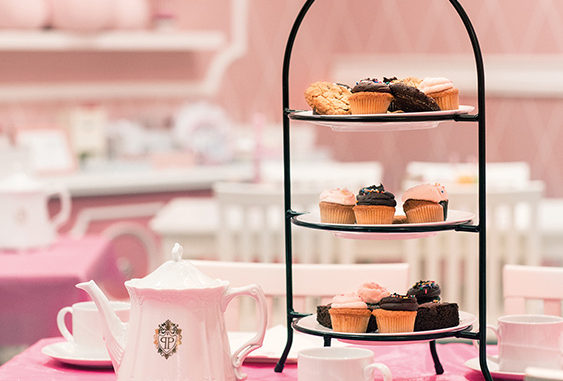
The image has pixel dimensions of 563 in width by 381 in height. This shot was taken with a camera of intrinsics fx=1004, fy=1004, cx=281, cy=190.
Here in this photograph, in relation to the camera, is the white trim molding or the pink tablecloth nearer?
the pink tablecloth

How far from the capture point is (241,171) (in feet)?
14.4

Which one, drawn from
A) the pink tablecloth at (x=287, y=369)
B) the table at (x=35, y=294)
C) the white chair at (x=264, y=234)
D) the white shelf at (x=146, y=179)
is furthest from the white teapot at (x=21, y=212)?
the white shelf at (x=146, y=179)

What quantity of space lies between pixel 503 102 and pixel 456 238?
1.83 meters

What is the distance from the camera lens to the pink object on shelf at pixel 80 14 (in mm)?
4199

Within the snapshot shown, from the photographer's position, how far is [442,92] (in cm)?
126

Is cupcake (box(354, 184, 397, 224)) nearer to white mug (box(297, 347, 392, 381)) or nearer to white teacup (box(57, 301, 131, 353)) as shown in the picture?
white mug (box(297, 347, 392, 381))

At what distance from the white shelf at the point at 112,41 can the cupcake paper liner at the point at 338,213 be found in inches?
124

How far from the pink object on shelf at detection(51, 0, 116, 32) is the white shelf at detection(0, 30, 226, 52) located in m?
0.04

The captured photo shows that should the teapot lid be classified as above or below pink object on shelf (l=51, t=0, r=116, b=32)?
below

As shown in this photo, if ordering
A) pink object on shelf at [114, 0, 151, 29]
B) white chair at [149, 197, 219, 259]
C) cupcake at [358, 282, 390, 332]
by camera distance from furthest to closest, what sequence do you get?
pink object on shelf at [114, 0, 151, 29], white chair at [149, 197, 219, 259], cupcake at [358, 282, 390, 332]

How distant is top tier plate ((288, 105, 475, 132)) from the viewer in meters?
1.18

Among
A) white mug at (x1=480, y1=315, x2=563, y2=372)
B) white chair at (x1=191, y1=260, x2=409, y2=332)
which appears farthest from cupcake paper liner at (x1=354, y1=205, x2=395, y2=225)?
white chair at (x1=191, y1=260, x2=409, y2=332)

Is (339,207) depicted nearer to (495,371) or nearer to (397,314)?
(397,314)

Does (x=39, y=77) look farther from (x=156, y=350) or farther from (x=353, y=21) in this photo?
(x=156, y=350)
